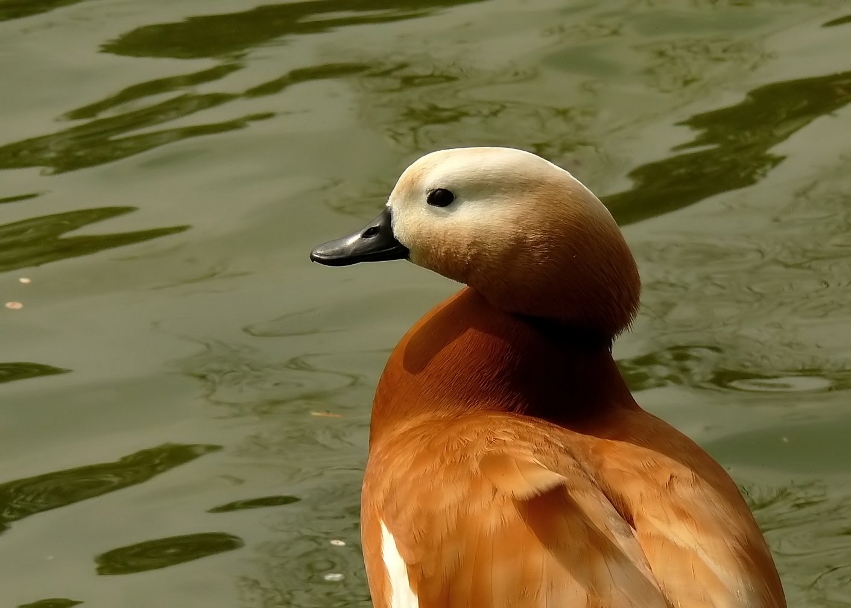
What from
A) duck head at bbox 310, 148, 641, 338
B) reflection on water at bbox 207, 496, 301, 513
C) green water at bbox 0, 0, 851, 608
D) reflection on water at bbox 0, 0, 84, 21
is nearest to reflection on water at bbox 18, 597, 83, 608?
green water at bbox 0, 0, 851, 608

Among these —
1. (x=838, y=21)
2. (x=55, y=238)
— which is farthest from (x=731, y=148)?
(x=55, y=238)

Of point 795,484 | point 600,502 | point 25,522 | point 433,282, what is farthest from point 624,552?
point 433,282

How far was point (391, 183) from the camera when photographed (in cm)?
627

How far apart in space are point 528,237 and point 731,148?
288cm

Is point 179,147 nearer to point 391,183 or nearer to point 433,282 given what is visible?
point 391,183

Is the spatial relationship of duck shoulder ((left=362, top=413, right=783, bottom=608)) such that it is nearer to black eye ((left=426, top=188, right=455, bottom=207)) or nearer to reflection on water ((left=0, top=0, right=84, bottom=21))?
black eye ((left=426, top=188, right=455, bottom=207))

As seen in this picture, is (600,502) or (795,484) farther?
(795,484)

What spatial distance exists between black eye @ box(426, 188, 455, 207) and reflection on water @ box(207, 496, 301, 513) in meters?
1.24

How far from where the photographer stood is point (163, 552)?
4426 millimetres

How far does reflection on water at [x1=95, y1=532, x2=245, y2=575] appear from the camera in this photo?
438 centimetres

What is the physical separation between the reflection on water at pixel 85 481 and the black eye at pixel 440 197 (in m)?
1.43

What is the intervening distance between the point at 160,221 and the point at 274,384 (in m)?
1.19

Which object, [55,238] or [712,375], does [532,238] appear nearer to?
[712,375]

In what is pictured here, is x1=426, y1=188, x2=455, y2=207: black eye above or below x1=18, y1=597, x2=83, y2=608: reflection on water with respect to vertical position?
above
